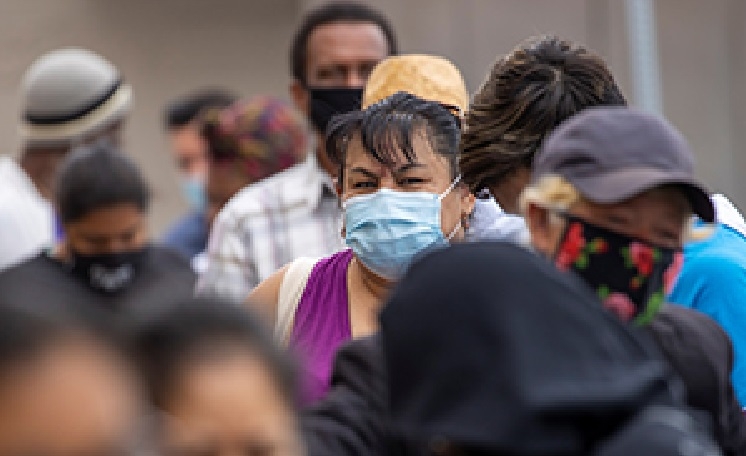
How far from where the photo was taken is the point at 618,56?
26.6 ft

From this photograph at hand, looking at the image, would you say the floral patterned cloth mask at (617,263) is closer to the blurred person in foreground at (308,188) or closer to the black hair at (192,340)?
the black hair at (192,340)

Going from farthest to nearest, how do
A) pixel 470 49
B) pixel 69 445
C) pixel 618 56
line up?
1. pixel 470 49
2. pixel 618 56
3. pixel 69 445

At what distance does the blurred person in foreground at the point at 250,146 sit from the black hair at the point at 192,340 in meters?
4.97

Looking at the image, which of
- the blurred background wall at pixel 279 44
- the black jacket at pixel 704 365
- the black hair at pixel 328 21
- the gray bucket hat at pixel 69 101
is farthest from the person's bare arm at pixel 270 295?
the blurred background wall at pixel 279 44

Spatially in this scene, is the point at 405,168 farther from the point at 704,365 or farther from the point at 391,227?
the point at 704,365

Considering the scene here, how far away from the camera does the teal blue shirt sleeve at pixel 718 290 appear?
158 inches

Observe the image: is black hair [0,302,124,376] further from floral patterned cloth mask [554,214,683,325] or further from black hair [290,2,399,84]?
black hair [290,2,399,84]

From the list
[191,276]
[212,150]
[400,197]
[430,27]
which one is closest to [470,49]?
[430,27]

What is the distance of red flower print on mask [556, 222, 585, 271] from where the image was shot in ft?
9.89

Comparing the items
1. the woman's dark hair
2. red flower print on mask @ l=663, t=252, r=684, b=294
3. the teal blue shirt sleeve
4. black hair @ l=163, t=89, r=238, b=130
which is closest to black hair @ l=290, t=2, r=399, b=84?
the woman's dark hair

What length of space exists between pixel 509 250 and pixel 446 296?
152 millimetres

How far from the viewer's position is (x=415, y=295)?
8.41 feet

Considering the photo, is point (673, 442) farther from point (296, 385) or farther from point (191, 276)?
point (191, 276)

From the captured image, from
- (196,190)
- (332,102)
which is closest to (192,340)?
(332,102)
